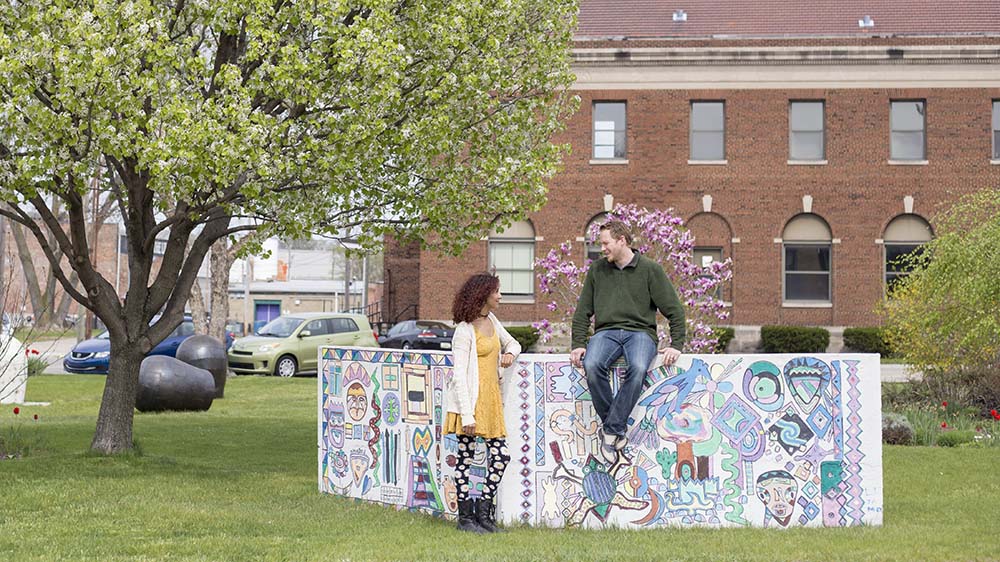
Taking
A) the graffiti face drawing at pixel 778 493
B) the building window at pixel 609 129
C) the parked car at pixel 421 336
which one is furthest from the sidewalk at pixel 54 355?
the building window at pixel 609 129

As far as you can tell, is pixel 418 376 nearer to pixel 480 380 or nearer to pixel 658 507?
pixel 480 380

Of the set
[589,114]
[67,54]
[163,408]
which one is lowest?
[163,408]

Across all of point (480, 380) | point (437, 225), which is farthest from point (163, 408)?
point (480, 380)

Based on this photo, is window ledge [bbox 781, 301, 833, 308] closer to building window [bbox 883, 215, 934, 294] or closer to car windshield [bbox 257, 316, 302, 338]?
building window [bbox 883, 215, 934, 294]

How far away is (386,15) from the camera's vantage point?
10805 mm

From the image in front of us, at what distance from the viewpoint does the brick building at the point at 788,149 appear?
3409cm

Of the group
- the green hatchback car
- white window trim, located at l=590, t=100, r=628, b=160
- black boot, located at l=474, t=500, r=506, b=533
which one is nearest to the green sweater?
black boot, located at l=474, t=500, r=506, b=533

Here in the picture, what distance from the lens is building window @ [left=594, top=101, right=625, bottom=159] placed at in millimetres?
34938

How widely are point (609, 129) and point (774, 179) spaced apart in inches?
193

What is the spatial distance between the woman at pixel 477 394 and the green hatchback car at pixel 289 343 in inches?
783

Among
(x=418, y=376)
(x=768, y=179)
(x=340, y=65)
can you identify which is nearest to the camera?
(x=418, y=376)

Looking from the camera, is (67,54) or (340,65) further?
(340,65)

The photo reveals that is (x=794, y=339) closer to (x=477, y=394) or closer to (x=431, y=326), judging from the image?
(x=431, y=326)

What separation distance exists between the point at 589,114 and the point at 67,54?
1020 inches
